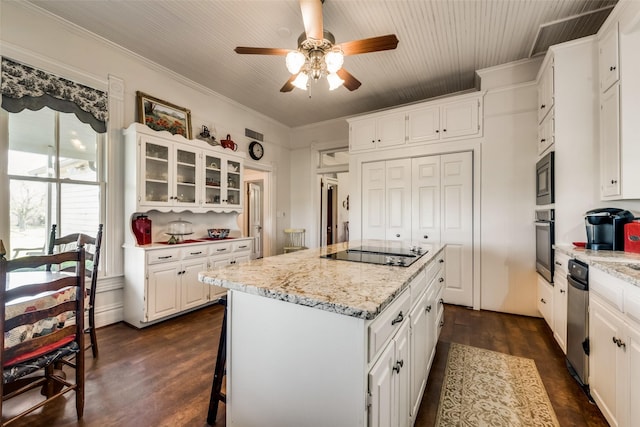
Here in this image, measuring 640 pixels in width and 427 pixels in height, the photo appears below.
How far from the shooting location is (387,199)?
3.91 metres

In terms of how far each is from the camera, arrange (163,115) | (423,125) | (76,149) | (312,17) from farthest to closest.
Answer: (423,125)
(163,115)
(76,149)
(312,17)

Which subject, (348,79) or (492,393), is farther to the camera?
(348,79)

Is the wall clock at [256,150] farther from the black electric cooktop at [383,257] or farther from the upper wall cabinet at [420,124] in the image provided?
the black electric cooktop at [383,257]

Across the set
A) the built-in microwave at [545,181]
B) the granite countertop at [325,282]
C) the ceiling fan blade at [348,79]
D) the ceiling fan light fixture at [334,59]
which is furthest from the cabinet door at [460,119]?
the granite countertop at [325,282]

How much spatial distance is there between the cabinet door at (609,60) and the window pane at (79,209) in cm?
472

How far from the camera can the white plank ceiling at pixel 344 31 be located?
7.61 feet

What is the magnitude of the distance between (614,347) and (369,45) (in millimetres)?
2421

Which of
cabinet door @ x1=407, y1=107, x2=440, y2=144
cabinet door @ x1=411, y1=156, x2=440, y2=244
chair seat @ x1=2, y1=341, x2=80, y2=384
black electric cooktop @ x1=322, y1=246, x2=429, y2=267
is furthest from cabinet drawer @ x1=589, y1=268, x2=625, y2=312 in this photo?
chair seat @ x1=2, y1=341, x2=80, y2=384

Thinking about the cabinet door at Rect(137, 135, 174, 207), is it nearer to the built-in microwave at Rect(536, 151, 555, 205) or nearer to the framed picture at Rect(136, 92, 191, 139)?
the framed picture at Rect(136, 92, 191, 139)

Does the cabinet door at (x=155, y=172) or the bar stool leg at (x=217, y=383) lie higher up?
the cabinet door at (x=155, y=172)

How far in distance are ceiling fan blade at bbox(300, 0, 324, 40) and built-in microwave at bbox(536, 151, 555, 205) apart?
7.70 ft

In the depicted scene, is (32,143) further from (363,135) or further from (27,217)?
(363,135)

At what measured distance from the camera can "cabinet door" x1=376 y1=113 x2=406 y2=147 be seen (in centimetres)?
378

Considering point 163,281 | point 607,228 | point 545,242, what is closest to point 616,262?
point 607,228
